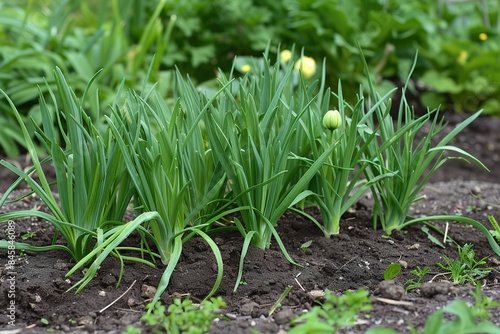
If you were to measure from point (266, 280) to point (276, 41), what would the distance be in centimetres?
297

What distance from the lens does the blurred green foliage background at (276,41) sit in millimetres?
4324

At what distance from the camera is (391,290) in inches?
76.3

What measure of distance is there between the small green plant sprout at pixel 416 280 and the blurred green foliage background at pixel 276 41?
2403 millimetres

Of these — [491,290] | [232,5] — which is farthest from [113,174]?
[232,5]

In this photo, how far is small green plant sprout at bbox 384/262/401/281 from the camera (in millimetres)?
2148

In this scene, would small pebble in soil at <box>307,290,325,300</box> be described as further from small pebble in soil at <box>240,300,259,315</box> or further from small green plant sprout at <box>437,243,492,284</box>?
small green plant sprout at <box>437,243,492,284</box>

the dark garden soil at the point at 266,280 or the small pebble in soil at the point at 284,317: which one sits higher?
the small pebble in soil at the point at 284,317

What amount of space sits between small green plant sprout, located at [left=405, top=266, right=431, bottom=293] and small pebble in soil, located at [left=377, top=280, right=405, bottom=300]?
11 cm

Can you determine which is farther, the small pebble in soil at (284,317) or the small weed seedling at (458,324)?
the small pebble in soil at (284,317)

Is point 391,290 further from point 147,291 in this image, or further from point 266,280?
point 147,291

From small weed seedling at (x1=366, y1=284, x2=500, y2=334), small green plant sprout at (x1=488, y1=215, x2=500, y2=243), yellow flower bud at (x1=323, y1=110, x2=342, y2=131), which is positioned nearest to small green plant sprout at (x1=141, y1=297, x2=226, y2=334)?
small weed seedling at (x1=366, y1=284, x2=500, y2=334)

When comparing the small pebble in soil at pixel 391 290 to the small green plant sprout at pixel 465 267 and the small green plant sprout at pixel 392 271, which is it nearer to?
the small green plant sprout at pixel 392 271

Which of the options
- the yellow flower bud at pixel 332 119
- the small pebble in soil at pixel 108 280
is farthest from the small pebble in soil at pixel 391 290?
the small pebble in soil at pixel 108 280

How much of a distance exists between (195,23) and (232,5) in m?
0.30
